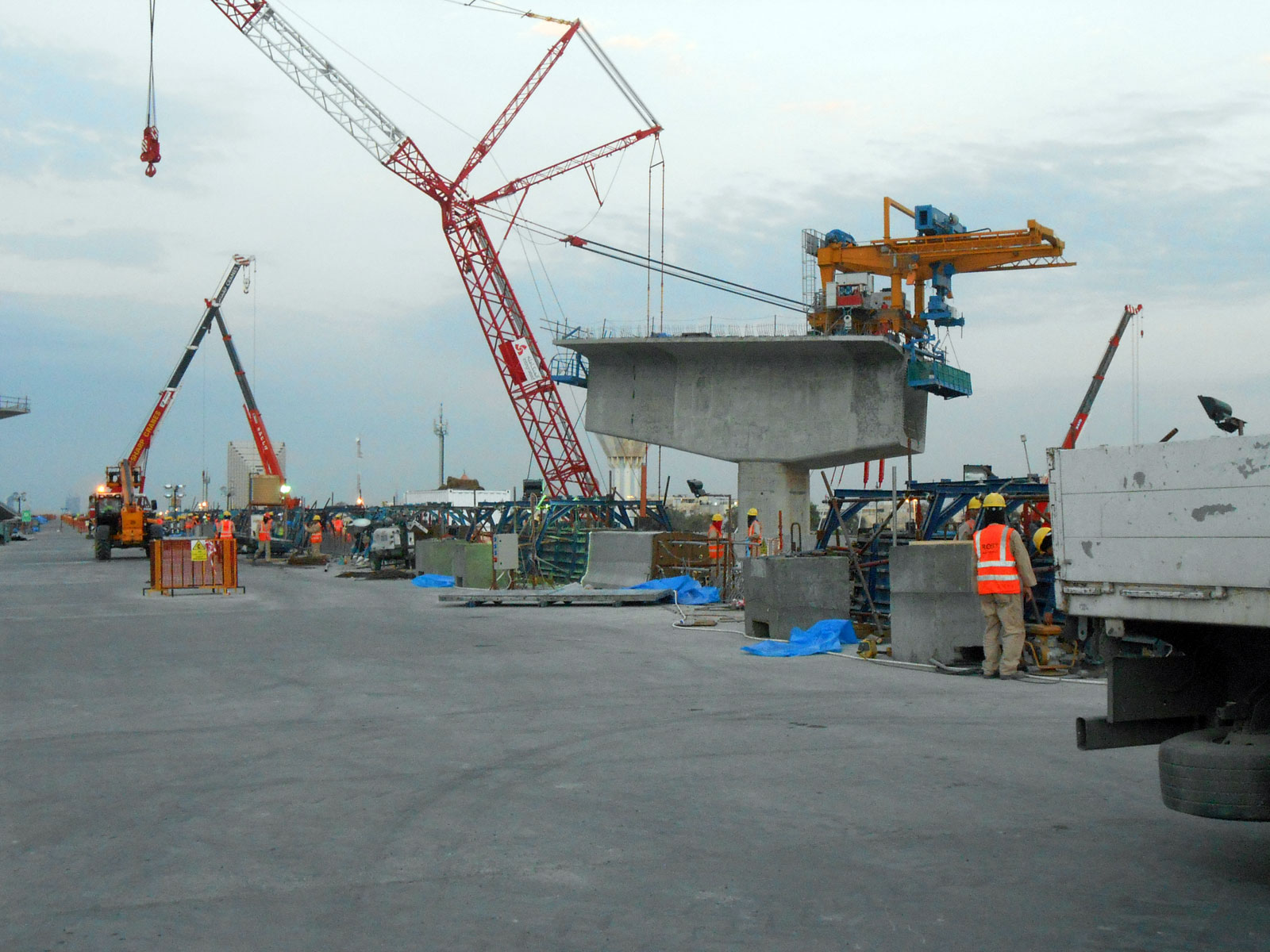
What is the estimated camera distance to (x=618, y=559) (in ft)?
91.8

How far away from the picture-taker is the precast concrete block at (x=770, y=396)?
37.9 meters

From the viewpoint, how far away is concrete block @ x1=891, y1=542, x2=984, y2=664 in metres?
13.4

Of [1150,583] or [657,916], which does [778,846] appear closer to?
[657,916]

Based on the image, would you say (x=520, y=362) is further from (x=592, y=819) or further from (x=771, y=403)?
(x=592, y=819)

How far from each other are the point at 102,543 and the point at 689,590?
122 feet

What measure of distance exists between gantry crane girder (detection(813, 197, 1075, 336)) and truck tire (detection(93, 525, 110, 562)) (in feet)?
108

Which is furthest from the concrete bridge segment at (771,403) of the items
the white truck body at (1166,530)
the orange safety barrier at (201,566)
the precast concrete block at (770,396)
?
the white truck body at (1166,530)

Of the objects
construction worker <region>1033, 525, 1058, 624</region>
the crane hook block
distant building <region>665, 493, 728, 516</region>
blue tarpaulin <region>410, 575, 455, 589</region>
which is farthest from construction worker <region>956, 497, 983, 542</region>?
distant building <region>665, 493, 728, 516</region>

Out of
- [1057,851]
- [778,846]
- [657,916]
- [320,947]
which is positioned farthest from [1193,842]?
[320,947]

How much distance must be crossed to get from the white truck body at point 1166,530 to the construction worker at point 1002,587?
6.41m

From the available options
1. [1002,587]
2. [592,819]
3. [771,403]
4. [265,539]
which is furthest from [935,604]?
[265,539]

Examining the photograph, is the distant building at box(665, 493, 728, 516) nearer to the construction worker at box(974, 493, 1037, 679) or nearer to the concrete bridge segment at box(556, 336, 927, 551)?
the concrete bridge segment at box(556, 336, 927, 551)

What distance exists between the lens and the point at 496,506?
1506 inches

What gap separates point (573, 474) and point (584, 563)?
25.3 meters
